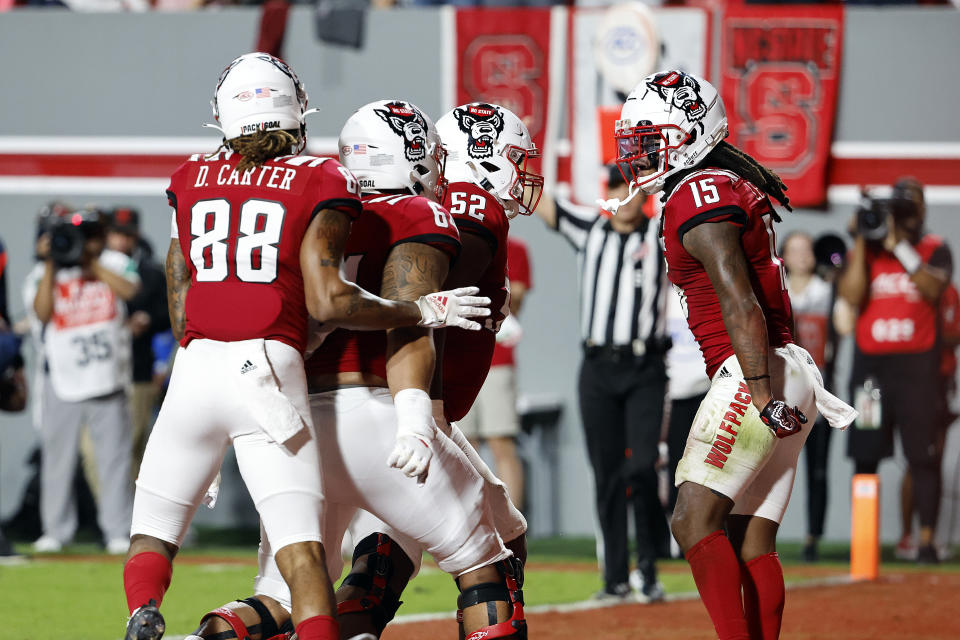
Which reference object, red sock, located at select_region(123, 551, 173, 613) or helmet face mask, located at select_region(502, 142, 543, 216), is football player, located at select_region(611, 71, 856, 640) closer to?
helmet face mask, located at select_region(502, 142, 543, 216)

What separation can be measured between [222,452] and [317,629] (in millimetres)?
540

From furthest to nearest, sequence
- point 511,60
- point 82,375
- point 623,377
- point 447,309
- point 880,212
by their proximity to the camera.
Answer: point 511,60 < point 82,375 < point 880,212 < point 623,377 < point 447,309

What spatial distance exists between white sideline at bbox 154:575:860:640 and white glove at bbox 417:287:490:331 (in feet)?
8.30

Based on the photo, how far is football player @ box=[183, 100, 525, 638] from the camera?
3.52 metres

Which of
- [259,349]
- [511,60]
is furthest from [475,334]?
[511,60]

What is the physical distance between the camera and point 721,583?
13.1 feet

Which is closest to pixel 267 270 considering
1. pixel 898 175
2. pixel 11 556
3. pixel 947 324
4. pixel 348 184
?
pixel 348 184

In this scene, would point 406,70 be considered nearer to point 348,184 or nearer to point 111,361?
point 111,361

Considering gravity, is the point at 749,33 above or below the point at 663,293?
above

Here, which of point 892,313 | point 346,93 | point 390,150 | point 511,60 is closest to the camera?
point 390,150

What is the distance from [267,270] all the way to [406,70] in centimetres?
696

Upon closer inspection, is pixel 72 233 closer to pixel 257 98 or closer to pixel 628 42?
pixel 628 42

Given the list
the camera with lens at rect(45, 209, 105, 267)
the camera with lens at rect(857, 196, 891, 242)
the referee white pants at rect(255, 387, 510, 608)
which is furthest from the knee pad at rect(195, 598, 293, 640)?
the camera with lens at rect(857, 196, 891, 242)

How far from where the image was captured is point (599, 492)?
6797 mm
